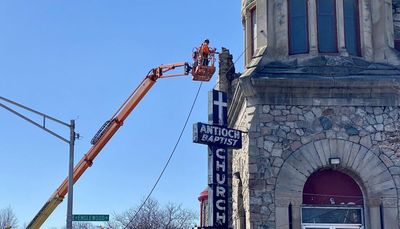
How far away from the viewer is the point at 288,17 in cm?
2070

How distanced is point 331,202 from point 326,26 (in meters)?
5.34

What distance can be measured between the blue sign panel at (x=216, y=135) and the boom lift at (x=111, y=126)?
8.89m

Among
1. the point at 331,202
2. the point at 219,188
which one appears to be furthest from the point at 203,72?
the point at 331,202

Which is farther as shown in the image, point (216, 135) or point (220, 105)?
point (220, 105)

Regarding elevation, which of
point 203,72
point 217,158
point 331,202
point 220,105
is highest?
point 203,72

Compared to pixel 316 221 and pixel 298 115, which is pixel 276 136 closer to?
pixel 298 115

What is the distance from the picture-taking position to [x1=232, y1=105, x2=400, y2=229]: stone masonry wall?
18891 mm

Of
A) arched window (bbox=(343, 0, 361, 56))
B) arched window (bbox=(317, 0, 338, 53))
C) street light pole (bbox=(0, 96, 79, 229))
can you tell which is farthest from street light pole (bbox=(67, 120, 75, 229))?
arched window (bbox=(343, 0, 361, 56))

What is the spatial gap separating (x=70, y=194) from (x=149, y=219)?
31914 mm

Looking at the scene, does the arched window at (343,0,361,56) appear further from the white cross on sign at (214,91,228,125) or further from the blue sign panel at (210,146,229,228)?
the blue sign panel at (210,146,229,228)

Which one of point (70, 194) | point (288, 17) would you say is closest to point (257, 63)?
point (288, 17)

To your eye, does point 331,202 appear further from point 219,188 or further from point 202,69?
point 202,69

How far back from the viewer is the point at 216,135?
62.8 feet

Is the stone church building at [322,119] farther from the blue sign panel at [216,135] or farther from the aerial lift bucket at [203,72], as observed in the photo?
the aerial lift bucket at [203,72]
